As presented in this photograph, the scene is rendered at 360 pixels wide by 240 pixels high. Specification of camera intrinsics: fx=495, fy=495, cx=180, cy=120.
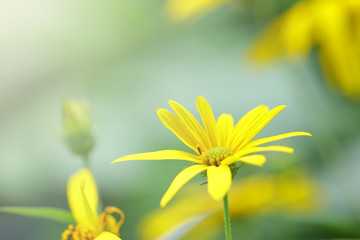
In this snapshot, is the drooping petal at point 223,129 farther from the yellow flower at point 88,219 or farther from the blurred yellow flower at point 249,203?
the blurred yellow flower at point 249,203

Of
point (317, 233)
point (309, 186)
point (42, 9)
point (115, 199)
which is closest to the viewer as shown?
point (317, 233)

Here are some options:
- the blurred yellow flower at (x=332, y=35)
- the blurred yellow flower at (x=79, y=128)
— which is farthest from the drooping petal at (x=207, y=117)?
the blurred yellow flower at (x=332, y=35)

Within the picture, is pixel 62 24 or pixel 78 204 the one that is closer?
pixel 78 204

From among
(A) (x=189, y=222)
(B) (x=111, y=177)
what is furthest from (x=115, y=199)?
(A) (x=189, y=222)

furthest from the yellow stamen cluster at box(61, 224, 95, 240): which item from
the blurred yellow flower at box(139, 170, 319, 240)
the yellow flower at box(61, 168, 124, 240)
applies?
the blurred yellow flower at box(139, 170, 319, 240)

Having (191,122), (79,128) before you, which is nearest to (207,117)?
(191,122)

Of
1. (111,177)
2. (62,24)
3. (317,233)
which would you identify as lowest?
(317,233)

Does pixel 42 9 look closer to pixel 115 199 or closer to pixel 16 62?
pixel 16 62
